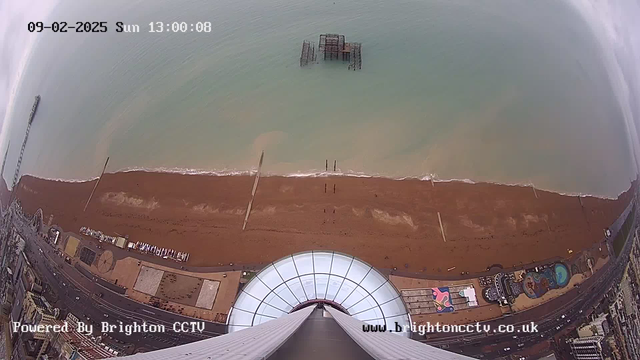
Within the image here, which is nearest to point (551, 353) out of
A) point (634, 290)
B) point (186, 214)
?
point (634, 290)

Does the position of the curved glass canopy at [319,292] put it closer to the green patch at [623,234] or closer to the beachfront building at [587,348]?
the beachfront building at [587,348]

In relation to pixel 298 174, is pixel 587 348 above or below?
below

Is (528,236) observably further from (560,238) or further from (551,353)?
(551,353)

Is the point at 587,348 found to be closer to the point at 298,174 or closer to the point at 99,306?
the point at 298,174

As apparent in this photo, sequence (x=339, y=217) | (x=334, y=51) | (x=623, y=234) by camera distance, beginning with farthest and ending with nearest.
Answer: (x=334, y=51), (x=339, y=217), (x=623, y=234)

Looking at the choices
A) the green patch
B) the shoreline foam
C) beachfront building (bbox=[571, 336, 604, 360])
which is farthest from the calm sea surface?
beachfront building (bbox=[571, 336, 604, 360])

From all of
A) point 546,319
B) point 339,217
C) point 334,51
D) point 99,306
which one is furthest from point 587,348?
point 99,306
